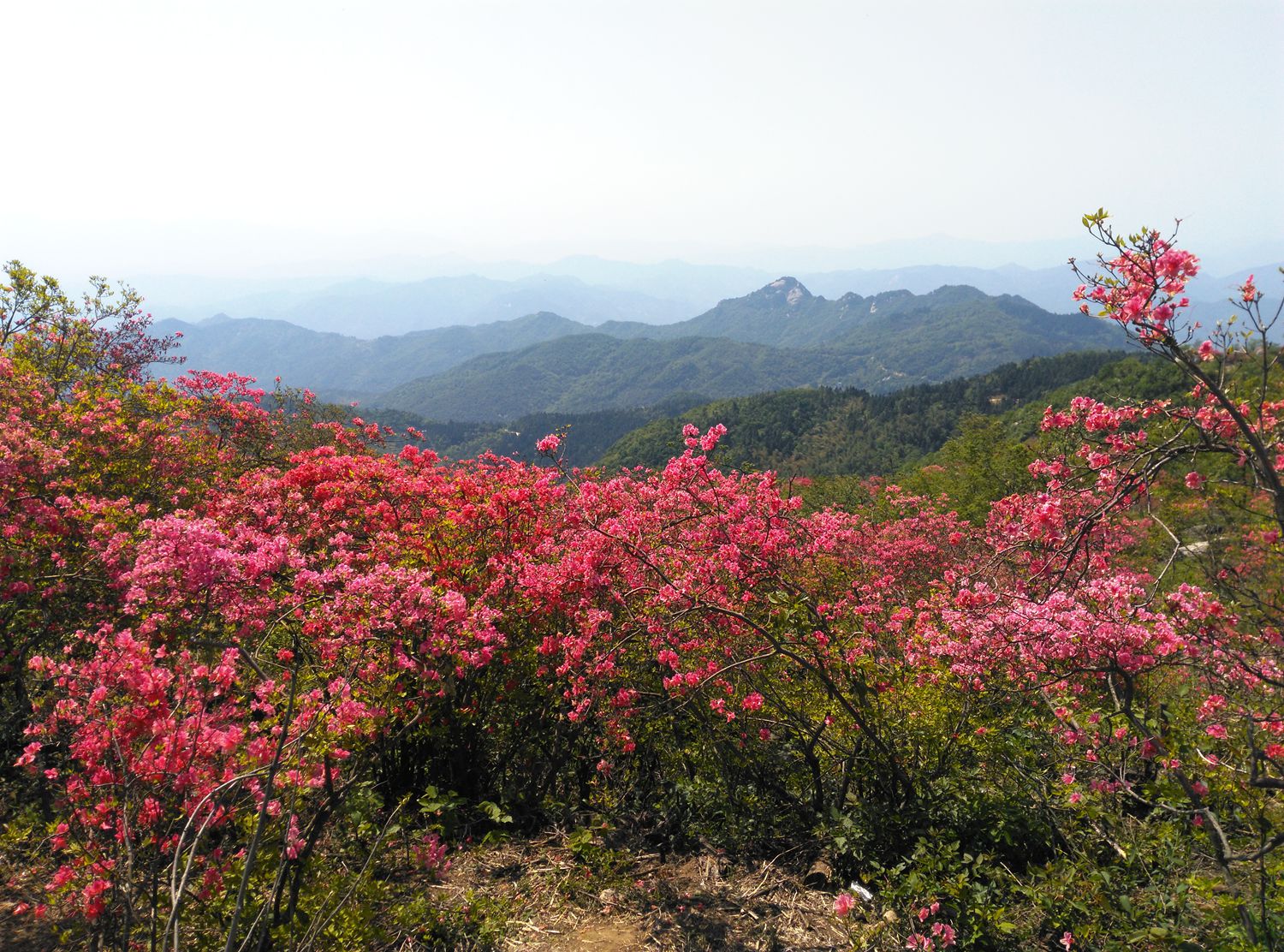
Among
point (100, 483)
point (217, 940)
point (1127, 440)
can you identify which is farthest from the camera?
point (100, 483)

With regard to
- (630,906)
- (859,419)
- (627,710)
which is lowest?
(630,906)

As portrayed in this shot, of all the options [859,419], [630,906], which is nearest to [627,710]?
[630,906]

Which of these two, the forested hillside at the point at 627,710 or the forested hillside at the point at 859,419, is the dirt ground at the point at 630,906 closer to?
the forested hillside at the point at 627,710

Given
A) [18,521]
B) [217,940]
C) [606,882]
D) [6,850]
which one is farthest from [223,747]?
[18,521]

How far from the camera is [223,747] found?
386 cm

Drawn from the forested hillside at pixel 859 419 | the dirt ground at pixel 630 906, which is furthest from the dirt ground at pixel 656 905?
the forested hillside at pixel 859 419

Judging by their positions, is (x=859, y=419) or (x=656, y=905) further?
(x=859, y=419)

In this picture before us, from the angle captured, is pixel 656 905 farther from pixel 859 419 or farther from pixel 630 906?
pixel 859 419

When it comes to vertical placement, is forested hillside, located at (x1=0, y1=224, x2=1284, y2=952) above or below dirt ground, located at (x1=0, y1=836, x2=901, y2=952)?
above

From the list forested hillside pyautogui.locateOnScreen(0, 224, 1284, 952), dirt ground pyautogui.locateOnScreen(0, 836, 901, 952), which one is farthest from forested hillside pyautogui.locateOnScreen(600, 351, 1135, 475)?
dirt ground pyautogui.locateOnScreen(0, 836, 901, 952)

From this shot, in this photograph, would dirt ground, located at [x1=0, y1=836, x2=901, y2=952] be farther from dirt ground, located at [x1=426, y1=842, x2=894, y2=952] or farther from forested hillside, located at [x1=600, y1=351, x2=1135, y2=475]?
forested hillside, located at [x1=600, y1=351, x2=1135, y2=475]

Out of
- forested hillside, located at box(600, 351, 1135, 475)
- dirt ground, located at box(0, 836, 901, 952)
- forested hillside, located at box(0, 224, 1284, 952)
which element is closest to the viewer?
forested hillside, located at box(0, 224, 1284, 952)

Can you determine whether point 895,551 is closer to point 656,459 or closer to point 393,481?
point 393,481

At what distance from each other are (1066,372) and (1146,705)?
432 ft
